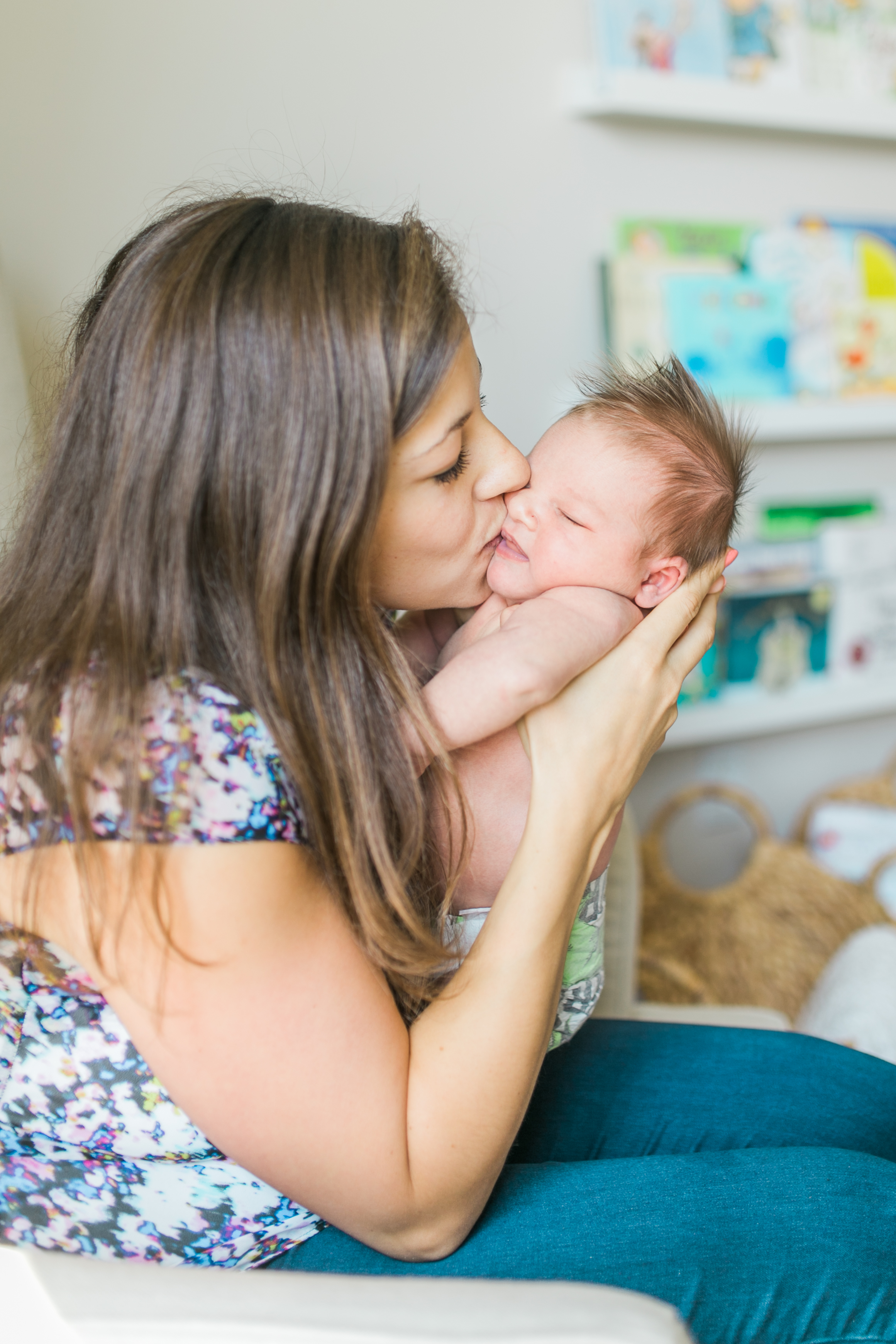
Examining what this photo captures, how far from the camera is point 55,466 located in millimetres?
784

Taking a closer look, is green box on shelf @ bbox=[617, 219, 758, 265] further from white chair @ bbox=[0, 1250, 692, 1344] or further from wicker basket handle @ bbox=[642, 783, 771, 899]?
white chair @ bbox=[0, 1250, 692, 1344]

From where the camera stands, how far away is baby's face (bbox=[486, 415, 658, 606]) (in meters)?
0.95

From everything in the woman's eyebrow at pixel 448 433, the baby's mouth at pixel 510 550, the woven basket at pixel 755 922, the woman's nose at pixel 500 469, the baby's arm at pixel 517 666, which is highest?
A: the woman's eyebrow at pixel 448 433

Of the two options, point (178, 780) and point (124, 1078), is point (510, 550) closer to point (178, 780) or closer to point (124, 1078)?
point (178, 780)

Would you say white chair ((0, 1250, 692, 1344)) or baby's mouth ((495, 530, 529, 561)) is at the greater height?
baby's mouth ((495, 530, 529, 561))

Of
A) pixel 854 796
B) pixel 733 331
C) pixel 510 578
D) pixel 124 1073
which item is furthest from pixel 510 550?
pixel 854 796

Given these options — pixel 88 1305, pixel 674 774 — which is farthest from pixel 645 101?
pixel 88 1305

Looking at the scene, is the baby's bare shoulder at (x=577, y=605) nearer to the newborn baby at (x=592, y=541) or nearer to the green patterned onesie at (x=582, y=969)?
the newborn baby at (x=592, y=541)

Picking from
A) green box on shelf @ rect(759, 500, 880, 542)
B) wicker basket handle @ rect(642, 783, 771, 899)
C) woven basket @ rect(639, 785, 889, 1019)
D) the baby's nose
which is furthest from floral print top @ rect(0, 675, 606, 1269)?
green box on shelf @ rect(759, 500, 880, 542)

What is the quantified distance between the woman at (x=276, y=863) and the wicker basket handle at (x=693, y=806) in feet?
3.84

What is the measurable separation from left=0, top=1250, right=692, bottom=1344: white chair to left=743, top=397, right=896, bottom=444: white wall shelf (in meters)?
1.53

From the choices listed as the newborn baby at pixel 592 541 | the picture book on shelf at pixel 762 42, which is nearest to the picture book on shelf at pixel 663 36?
the picture book on shelf at pixel 762 42

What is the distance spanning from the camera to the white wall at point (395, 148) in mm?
1325

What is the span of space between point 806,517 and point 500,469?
4.45 feet
